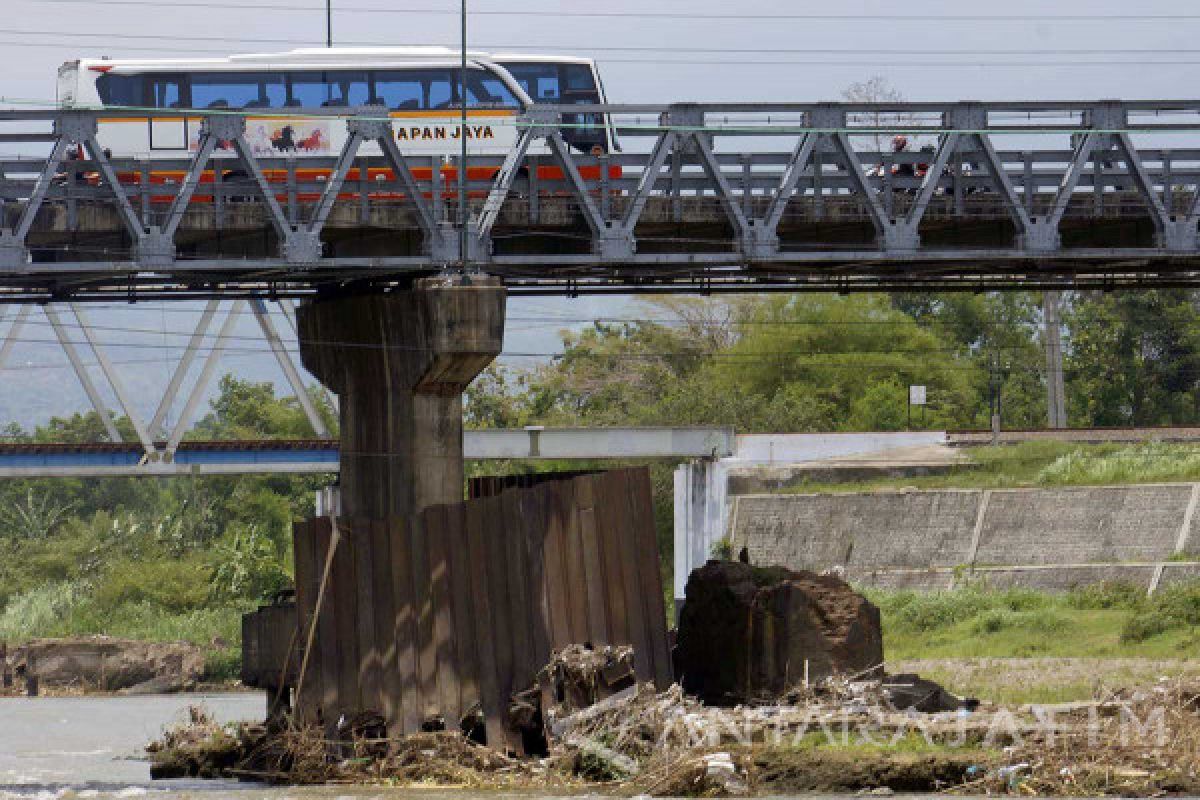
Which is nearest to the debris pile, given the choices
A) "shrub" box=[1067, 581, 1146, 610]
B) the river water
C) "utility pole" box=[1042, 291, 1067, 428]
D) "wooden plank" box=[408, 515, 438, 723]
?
the river water

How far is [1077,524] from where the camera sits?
67375 mm

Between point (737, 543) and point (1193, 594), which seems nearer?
point (1193, 594)

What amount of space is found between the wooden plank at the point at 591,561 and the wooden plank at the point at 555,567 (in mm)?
284

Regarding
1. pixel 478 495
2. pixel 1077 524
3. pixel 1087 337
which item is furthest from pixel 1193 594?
pixel 1087 337

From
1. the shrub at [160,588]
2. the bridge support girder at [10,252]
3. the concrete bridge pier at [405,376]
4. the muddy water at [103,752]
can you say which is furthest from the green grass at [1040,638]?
the shrub at [160,588]

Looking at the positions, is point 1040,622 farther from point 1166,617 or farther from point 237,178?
point 237,178

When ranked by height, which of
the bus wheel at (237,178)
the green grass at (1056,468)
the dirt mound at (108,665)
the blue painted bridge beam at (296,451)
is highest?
the bus wheel at (237,178)

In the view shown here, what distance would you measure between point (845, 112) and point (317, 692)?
38.5 feet

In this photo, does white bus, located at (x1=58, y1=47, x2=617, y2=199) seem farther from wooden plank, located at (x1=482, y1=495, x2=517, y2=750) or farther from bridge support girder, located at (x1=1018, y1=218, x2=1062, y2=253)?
wooden plank, located at (x1=482, y1=495, x2=517, y2=750)

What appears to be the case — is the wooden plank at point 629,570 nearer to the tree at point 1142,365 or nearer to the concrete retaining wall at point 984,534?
the concrete retaining wall at point 984,534

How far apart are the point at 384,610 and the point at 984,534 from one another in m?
39.5

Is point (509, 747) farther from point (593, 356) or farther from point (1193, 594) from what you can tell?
point (593, 356)

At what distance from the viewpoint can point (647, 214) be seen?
1508 inches

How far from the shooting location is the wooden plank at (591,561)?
1248 inches
